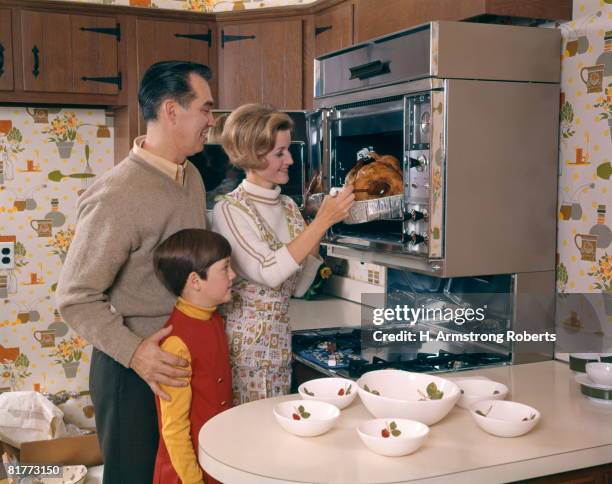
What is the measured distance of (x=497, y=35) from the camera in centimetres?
188

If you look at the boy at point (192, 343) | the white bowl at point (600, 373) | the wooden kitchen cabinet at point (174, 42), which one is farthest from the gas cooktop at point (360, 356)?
the wooden kitchen cabinet at point (174, 42)

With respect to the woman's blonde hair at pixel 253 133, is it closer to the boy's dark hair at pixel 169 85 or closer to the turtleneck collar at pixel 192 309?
the boy's dark hair at pixel 169 85

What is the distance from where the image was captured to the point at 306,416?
1534 mm

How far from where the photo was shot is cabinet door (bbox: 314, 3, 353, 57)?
277cm

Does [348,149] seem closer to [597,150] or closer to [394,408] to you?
[597,150]

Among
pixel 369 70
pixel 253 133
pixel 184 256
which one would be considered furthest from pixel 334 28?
pixel 184 256

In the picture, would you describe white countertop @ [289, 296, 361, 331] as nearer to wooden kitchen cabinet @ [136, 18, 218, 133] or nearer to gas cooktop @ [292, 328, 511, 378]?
gas cooktop @ [292, 328, 511, 378]

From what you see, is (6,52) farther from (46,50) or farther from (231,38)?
(231,38)

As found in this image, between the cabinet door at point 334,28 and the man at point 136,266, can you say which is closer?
the man at point 136,266

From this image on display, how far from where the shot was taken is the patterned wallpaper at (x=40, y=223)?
3.68 metres

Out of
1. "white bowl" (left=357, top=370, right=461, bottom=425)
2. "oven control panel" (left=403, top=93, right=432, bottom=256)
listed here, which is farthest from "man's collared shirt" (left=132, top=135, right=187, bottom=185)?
"white bowl" (left=357, top=370, right=461, bottom=425)

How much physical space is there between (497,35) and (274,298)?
88 cm

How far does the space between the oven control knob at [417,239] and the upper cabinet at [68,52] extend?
1875 millimetres

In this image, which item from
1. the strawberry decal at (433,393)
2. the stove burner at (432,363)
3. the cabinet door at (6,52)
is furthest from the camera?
the cabinet door at (6,52)
